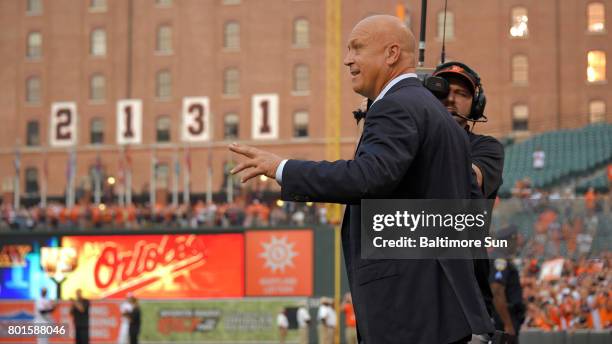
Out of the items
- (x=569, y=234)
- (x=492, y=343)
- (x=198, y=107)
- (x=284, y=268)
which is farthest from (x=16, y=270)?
(x=492, y=343)

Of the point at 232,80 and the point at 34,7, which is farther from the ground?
the point at 34,7

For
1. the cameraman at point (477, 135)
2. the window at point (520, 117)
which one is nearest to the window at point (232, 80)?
the window at point (520, 117)

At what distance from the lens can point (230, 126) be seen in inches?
2694

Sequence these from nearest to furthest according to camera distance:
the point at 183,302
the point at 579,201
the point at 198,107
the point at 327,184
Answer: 1. the point at 327,184
2. the point at 579,201
3. the point at 183,302
4. the point at 198,107

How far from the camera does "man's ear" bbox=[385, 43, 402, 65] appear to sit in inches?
143

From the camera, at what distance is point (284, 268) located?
126 feet

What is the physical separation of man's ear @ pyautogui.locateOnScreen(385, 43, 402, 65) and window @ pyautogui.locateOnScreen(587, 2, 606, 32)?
7.46 metres

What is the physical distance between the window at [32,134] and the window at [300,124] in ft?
52.6

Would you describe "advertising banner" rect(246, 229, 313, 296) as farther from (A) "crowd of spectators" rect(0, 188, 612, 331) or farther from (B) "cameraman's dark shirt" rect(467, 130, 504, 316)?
(B) "cameraman's dark shirt" rect(467, 130, 504, 316)

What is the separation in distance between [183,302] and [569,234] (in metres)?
20.8

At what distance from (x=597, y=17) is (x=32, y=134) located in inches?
2443

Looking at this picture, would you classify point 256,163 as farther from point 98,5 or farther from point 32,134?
point 32,134

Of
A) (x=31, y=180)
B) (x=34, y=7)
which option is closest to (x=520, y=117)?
(x=34, y=7)

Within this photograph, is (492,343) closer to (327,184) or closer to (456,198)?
(456,198)
